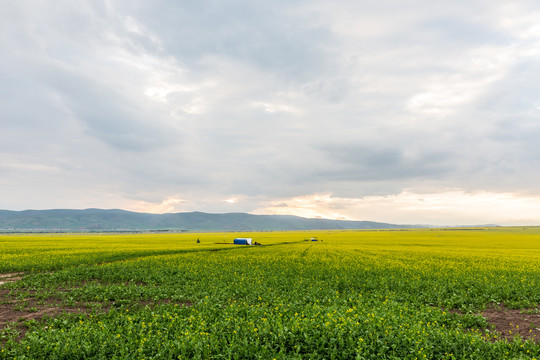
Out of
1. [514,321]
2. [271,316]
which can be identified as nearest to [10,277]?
[271,316]

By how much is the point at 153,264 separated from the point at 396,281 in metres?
29.8

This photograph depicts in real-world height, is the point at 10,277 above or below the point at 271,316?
below

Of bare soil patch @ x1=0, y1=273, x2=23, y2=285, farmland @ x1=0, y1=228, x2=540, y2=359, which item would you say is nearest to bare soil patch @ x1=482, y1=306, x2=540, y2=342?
farmland @ x1=0, y1=228, x2=540, y2=359

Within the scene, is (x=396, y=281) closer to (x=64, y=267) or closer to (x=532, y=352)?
(x=532, y=352)

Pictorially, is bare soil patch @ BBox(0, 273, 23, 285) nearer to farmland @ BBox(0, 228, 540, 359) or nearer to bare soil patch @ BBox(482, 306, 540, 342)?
farmland @ BBox(0, 228, 540, 359)

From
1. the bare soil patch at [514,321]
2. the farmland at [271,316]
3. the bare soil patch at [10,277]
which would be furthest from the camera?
the bare soil patch at [10,277]

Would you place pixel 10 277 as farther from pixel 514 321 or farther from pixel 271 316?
pixel 514 321

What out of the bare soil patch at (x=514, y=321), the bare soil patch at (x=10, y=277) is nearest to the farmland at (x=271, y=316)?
the bare soil patch at (x=514, y=321)

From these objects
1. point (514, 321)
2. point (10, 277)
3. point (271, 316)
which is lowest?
point (10, 277)

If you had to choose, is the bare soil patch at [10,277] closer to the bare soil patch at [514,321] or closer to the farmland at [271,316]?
the farmland at [271,316]

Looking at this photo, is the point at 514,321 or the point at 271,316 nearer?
the point at 271,316

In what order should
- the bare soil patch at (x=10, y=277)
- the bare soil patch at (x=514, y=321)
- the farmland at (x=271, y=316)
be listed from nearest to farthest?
the farmland at (x=271, y=316), the bare soil patch at (x=514, y=321), the bare soil patch at (x=10, y=277)

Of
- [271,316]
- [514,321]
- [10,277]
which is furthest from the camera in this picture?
[10,277]

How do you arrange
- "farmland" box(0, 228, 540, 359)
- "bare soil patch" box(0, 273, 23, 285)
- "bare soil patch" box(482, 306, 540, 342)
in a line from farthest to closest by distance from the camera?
"bare soil patch" box(0, 273, 23, 285) → "bare soil patch" box(482, 306, 540, 342) → "farmland" box(0, 228, 540, 359)
